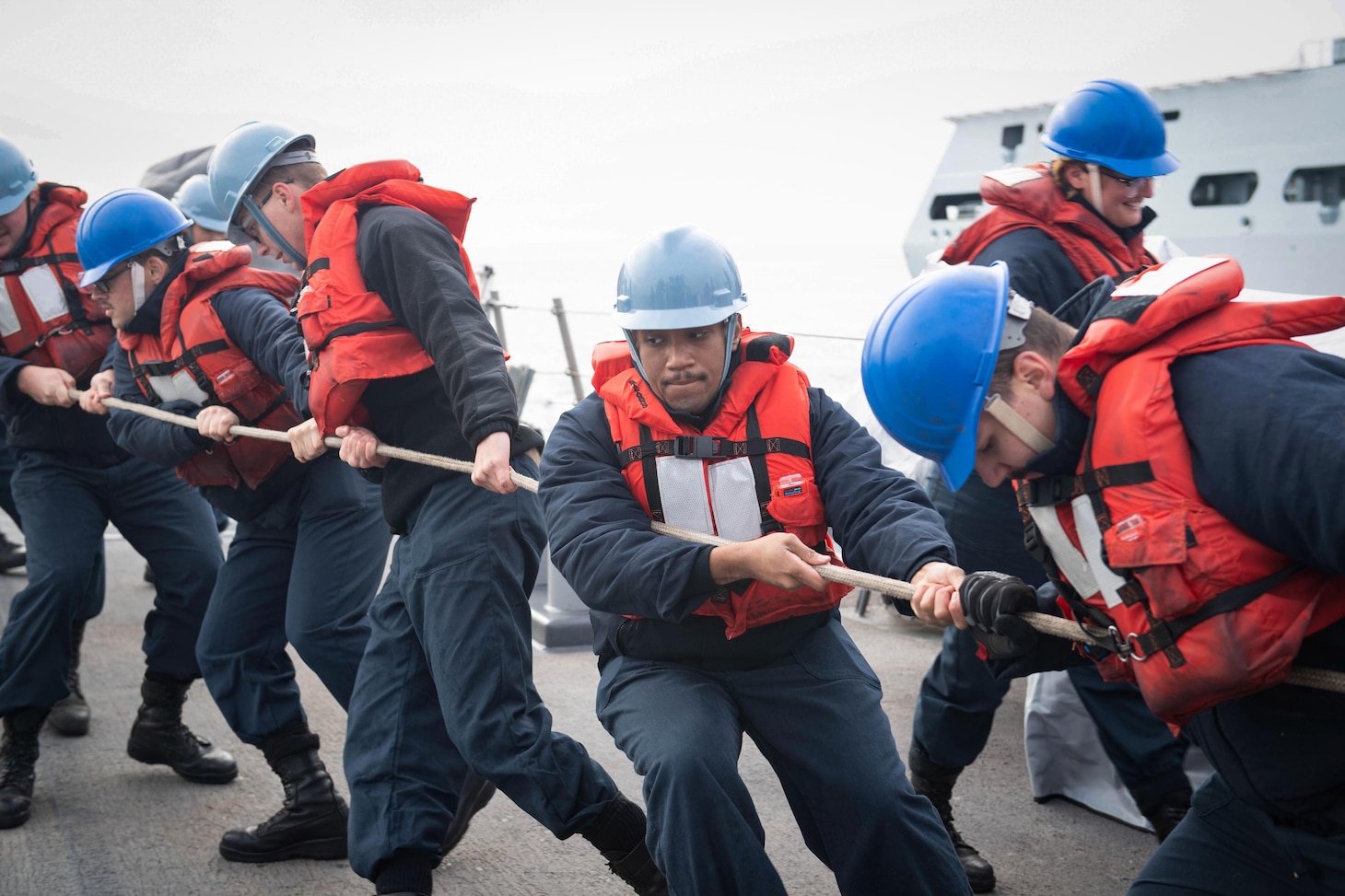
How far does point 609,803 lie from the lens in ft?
10.2

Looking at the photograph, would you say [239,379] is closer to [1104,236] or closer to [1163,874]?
[1104,236]

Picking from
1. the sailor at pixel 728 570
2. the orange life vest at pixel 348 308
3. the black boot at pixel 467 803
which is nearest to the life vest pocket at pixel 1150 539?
the sailor at pixel 728 570

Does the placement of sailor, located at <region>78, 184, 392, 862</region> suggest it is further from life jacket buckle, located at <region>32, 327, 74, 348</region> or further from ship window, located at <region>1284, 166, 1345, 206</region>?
ship window, located at <region>1284, 166, 1345, 206</region>

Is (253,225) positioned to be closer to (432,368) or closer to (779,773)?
(432,368)

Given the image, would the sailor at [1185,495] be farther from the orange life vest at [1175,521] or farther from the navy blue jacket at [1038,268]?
the navy blue jacket at [1038,268]

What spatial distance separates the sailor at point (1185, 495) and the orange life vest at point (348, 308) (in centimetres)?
160

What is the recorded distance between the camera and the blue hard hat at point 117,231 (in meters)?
4.30

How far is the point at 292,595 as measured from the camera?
3.77 metres

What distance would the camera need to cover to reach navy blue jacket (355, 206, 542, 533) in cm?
306

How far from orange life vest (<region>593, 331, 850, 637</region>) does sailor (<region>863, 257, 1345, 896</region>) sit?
1.37 ft

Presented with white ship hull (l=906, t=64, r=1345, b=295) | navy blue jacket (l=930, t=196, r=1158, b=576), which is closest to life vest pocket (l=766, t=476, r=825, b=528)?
navy blue jacket (l=930, t=196, r=1158, b=576)

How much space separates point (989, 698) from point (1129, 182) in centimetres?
164

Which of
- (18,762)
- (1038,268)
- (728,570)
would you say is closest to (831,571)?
(728,570)

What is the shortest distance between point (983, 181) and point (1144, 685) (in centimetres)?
215
